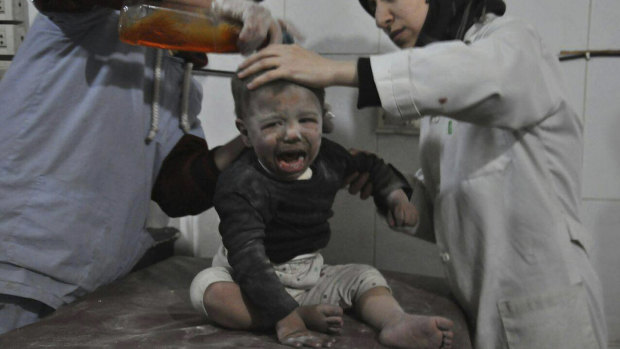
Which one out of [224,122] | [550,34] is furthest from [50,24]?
[550,34]

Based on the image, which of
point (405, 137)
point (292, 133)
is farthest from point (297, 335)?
point (405, 137)

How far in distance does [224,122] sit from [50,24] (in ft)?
2.65

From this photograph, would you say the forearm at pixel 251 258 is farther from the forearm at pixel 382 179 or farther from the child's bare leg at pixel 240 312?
the forearm at pixel 382 179

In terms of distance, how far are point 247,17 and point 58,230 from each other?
649 millimetres

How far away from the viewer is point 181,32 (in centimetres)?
108

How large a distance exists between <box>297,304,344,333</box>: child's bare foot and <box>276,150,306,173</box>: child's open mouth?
294 mm

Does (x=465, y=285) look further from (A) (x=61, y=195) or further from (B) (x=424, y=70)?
(A) (x=61, y=195)

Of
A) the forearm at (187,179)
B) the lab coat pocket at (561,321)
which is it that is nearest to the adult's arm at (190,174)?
the forearm at (187,179)

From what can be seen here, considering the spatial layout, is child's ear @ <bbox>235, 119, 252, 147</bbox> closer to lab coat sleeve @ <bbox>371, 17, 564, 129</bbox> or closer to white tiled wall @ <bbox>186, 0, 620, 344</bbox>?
lab coat sleeve @ <bbox>371, 17, 564, 129</bbox>

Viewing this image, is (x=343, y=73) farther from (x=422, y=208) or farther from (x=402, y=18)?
(x=422, y=208)

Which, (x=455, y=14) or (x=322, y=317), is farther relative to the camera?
(x=455, y=14)

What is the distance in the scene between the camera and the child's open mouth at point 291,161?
112cm

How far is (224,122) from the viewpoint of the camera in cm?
191

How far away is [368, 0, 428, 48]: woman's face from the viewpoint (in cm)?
124
